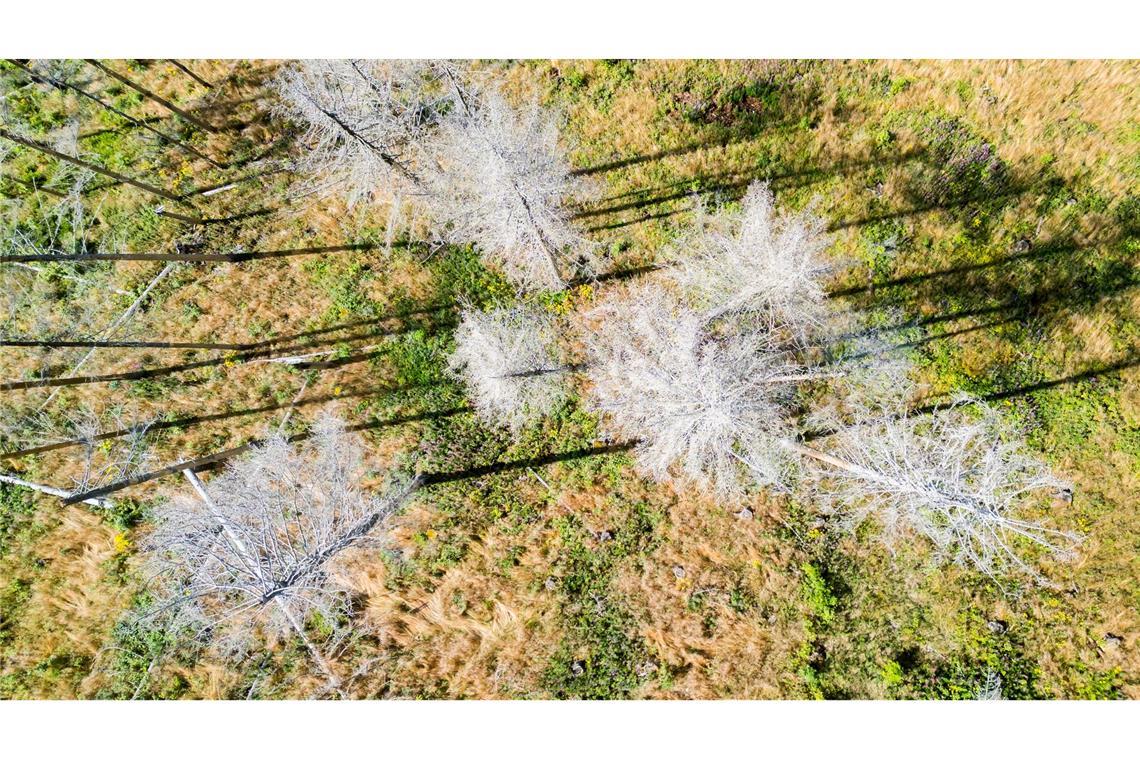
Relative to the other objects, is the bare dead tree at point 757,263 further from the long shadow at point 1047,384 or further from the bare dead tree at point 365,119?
the bare dead tree at point 365,119

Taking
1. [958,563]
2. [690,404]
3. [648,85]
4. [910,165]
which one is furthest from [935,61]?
[958,563]

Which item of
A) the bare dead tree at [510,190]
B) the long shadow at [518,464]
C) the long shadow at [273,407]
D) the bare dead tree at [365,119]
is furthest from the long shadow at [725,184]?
the long shadow at [273,407]

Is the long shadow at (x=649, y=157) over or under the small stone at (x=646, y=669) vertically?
over

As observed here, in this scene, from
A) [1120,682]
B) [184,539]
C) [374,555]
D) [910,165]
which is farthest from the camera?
[910,165]

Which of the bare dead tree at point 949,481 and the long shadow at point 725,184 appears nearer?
the bare dead tree at point 949,481

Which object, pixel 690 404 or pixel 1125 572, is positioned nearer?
pixel 690 404

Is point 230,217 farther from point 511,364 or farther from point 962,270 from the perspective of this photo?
point 962,270

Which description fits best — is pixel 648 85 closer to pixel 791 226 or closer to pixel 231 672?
pixel 791 226
